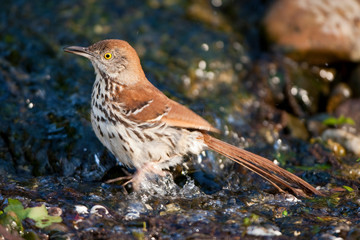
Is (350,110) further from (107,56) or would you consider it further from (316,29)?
(107,56)

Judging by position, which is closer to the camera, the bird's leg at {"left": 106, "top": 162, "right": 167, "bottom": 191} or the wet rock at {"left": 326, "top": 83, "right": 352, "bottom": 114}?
the bird's leg at {"left": 106, "top": 162, "right": 167, "bottom": 191}

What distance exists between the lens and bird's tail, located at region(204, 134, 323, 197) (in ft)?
15.2

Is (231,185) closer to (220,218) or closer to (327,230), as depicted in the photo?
(220,218)

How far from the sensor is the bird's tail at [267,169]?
4.64 metres

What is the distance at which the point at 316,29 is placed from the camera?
290 inches

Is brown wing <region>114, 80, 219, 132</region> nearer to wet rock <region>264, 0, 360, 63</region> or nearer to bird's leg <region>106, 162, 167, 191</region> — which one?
bird's leg <region>106, 162, 167, 191</region>

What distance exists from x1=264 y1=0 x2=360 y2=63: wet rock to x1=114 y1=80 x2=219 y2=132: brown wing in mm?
3406

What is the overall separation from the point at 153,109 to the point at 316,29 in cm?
394

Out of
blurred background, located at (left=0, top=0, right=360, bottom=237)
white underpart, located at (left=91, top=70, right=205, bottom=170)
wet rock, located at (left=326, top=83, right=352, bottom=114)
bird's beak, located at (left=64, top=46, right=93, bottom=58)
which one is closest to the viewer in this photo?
white underpart, located at (left=91, top=70, right=205, bottom=170)

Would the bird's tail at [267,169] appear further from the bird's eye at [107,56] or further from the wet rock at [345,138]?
the wet rock at [345,138]

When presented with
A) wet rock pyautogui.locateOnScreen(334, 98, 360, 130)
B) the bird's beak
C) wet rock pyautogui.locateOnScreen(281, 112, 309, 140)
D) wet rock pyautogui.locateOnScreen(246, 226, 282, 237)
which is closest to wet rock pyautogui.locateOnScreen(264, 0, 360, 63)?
wet rock pyautogui.locateOnScreen(334, 98, 360, 130)

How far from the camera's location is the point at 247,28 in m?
8.07

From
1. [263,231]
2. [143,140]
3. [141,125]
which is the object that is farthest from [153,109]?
[263,231]

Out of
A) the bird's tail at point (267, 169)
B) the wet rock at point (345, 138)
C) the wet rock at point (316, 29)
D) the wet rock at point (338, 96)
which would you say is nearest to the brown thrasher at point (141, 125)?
the bird's tail at point (267, 169)
